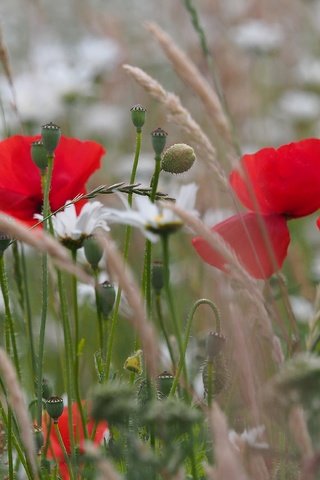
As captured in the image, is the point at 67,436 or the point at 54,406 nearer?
the point at 54,406

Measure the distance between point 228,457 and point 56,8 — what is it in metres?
5.37

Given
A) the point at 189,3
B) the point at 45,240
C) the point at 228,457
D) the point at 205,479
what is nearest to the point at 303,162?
the point at 189,3

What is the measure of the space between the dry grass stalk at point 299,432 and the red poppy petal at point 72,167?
0.49 metres

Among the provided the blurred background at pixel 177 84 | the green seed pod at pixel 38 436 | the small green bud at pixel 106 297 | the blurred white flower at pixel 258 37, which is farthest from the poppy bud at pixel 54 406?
the blurred white flower at pixel 258 37

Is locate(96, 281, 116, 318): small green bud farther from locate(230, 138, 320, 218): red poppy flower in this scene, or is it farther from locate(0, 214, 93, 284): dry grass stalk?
locate(0, 214, 93, 284): dry grass stalk

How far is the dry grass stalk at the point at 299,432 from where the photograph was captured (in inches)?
33.0

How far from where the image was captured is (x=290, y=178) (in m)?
1.19

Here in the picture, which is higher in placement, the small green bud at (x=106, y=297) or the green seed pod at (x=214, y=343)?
the small green bud at (x=106, y=297)

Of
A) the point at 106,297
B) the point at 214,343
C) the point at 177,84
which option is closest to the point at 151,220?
the point at 214,343

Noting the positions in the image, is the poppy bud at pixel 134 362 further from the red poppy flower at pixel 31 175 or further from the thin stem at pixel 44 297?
the red poppy flower at pixel 31 175

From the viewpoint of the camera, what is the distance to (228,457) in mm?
721

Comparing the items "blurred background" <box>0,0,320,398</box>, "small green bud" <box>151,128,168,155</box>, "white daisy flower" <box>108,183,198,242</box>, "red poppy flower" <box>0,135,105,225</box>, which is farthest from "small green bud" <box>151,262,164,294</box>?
"blurred background" <box>0,0,320,398</box>

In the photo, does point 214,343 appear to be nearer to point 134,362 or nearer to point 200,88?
point 134,362

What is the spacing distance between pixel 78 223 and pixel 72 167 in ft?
0.54
